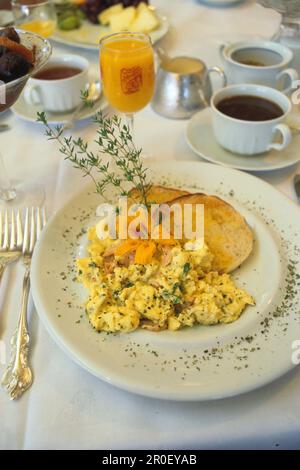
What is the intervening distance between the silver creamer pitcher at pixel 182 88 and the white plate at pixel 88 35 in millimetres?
537

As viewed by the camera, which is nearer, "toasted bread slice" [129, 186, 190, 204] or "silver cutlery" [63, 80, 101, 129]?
"toasted bread slice" [129, 186, 190, 204]

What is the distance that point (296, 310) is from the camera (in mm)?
947

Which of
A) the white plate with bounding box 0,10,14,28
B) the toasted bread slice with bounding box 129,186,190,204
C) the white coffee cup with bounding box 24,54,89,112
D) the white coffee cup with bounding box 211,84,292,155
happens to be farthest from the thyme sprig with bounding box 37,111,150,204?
the white plate with bounding box 0,10,14,28

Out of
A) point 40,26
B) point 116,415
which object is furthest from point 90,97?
point 116,415

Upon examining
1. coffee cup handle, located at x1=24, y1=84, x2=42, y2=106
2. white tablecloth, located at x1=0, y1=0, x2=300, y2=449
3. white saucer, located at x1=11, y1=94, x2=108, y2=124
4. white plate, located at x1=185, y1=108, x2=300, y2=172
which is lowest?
white tablecloth, located at x1=0, y1=0, x2=300, y2=449

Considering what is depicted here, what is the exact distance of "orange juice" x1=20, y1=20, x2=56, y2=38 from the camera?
2115 mm

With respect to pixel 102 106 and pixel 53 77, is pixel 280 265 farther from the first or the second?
pixel 53 77

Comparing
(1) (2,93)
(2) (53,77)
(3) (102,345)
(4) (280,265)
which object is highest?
(2) (53,77)

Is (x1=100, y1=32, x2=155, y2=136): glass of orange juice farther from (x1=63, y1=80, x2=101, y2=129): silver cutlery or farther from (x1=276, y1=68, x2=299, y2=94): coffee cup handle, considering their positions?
(x1=276, y1=68, x2=299, y2=94): coffee cup handle

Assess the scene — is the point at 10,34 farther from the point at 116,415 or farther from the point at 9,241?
the point at 116,415

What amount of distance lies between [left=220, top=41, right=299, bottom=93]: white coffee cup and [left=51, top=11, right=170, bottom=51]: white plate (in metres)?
0.54

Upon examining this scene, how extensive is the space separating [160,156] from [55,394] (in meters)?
0.97

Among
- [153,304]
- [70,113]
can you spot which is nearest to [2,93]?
[70,113]

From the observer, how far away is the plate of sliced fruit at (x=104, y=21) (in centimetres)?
221
